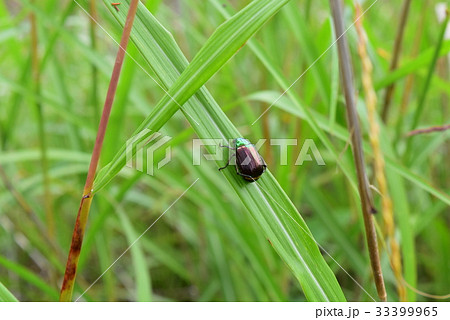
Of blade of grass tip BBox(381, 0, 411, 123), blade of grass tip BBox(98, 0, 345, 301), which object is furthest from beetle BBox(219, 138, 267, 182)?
blade of grass tip BBox(381, 0, 411, 123)

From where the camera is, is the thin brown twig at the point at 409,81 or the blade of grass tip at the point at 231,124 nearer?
the blade of grass tip at the point at 231,124

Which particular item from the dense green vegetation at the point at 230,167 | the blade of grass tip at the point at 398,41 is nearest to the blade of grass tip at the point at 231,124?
the dense green vegetation at the point at 230,167

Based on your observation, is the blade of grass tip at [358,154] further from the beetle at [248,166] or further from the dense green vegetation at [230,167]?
the beetle at [248,166]

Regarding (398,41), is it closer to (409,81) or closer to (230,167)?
(409,81)

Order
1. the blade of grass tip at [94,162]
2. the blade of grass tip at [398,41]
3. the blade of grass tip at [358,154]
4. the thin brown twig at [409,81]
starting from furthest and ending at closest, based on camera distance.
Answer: the thin brown twig at [409,81] < the blade of grass tip at [398,41] < the blade of grass tip at [358,154] < the blade of grass tip at [94,162]

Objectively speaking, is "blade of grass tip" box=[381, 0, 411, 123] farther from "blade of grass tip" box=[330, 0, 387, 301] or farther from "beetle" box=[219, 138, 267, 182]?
"beetle" box=[219, 138, 267, 182]

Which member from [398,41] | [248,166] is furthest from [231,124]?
[398,41]
